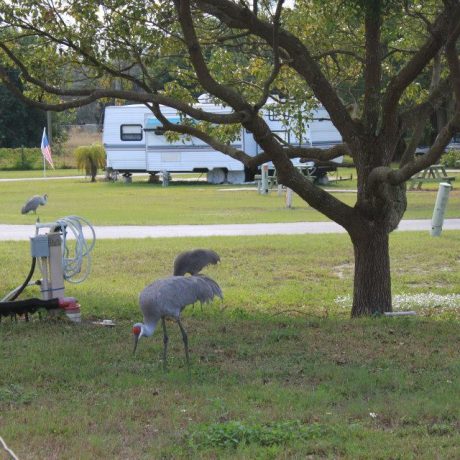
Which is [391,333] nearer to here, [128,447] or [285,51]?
[285,51]

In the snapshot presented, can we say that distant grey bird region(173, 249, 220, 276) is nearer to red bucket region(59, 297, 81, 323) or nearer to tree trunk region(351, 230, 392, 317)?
red bucket region(59, 297, 81, 323)

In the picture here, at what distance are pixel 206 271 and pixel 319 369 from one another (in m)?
6.13

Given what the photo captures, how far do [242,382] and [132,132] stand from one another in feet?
93.7

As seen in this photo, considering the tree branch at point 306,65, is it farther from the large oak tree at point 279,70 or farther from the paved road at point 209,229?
the paved road at point 209,229

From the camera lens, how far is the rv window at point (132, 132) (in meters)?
34.0

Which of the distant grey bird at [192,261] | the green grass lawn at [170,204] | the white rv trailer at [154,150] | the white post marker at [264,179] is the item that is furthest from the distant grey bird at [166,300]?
the white rv trailer at [154,150]

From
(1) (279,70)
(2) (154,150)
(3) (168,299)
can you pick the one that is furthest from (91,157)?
(3) (168,299)

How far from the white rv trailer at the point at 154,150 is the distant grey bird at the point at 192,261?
2268cm

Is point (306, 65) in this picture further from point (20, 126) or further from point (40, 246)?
point (20, 126)

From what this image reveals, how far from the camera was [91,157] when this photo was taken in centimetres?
3878

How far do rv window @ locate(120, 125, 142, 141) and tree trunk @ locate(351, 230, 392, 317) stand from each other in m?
25.6

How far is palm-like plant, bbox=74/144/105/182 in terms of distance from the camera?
38812 millimetres

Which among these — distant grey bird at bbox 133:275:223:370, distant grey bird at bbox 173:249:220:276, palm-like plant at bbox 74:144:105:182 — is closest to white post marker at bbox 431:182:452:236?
distant grey bird at bbox 173:249:220:276

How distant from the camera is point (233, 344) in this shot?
24.8 ft
